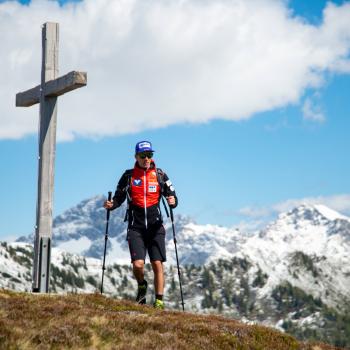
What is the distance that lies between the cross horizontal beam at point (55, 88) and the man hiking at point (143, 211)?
2.33 meters

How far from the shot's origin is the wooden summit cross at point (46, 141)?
1967cm

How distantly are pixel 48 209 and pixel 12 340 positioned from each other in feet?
23.6

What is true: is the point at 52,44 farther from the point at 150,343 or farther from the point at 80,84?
the point at 150,343

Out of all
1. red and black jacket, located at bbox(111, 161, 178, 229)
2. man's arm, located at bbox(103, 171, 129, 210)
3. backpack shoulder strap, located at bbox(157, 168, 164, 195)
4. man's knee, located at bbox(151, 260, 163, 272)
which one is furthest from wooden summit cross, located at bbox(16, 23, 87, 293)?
backpack shoulder strap, located at bbox(157, 168, 164, 195)

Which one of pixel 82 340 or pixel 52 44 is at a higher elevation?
pixel 52 44

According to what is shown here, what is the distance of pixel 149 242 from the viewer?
19562 mm

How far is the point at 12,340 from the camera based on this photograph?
1346cm

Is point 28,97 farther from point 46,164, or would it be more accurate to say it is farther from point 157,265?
point 157,265

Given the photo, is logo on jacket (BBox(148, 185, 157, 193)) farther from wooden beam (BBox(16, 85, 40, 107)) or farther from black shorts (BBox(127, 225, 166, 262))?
wooden beam (BBox(16, 85, 40, 107))

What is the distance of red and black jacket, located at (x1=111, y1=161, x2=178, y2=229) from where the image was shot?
63.4ft

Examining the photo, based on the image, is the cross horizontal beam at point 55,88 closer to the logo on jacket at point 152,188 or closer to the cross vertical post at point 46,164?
the cross vertical post at point 46,164

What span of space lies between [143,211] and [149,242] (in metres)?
0.91

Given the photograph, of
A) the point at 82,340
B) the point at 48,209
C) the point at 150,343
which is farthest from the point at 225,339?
the point at 48,209

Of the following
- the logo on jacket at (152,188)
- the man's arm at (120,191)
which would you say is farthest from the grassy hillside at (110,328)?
the logo on jacket at (152,188)
